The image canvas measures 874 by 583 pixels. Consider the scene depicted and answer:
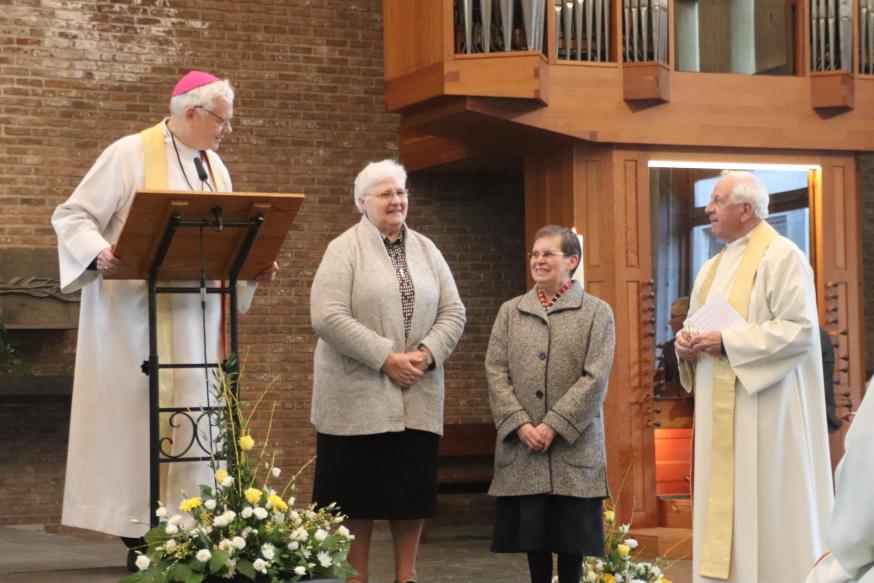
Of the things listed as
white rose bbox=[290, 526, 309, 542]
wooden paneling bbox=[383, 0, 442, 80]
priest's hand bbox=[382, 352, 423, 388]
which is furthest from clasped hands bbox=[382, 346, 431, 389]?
wooden paneling bbox=[383, 0, 442, 80]

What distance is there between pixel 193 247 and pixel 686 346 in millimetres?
2255

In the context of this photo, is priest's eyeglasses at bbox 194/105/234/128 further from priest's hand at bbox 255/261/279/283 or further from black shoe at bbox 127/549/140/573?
black shoe at bbox 127/549/140/573

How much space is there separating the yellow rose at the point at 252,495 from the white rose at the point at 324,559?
0.29m

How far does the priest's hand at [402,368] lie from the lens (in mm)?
5414

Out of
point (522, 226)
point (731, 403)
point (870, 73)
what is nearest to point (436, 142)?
point (522, 226)

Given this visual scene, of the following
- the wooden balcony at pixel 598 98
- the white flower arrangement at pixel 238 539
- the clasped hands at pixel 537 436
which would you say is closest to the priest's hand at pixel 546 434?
the clasped hands at pixel 537 436

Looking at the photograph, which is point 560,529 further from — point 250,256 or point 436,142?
point 436,142

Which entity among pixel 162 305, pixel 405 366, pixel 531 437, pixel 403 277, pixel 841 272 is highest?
pixel 841 272

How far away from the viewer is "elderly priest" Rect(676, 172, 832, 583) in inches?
227

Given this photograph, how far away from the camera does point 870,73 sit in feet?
30.9

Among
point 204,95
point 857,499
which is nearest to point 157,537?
point 204,95

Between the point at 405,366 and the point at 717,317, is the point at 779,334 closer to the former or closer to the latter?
the point at 717,317

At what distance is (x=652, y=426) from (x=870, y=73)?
115 inches

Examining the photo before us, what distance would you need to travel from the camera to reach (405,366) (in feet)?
17.8
